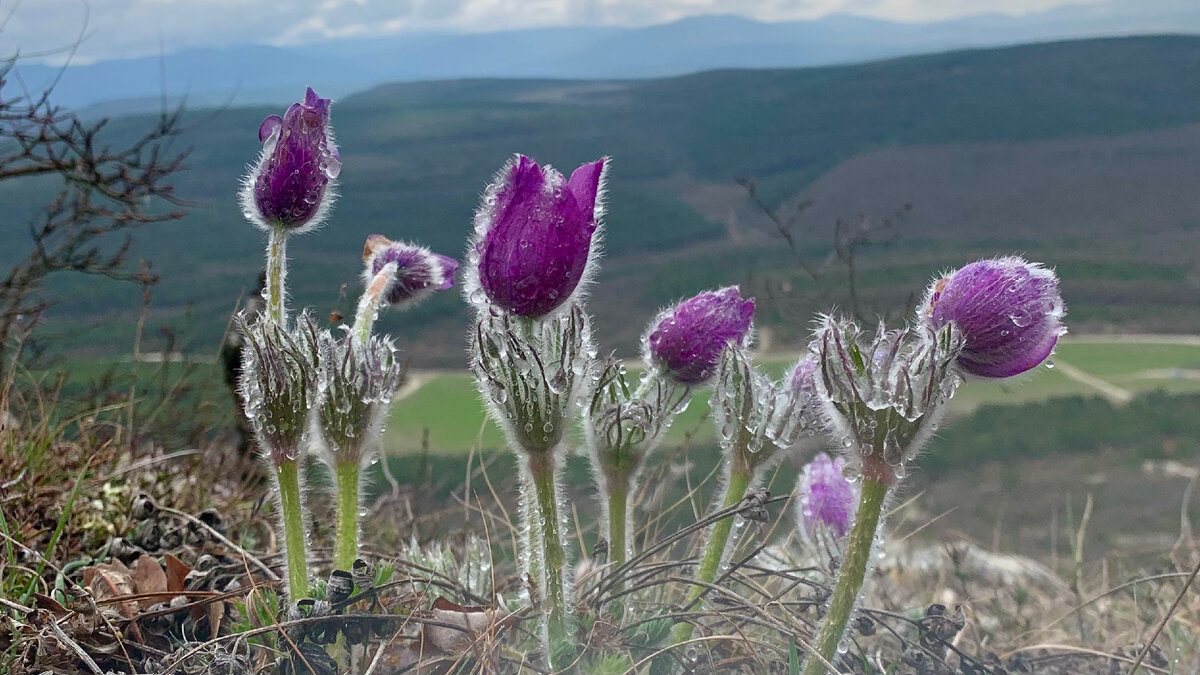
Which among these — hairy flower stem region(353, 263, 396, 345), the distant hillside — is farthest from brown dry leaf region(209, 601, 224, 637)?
the distant hillside

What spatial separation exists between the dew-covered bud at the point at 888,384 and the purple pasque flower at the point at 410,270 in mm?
730

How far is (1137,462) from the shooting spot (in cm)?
2414

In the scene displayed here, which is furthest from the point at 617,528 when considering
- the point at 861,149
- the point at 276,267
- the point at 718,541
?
the point at 861,149

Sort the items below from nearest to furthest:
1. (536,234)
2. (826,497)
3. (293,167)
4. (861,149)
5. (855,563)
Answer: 1. (536,234)
2. (855,563)
3. (293,167)
4. (826,497)
5. (861,149)

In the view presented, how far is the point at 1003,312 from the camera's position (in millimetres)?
1114

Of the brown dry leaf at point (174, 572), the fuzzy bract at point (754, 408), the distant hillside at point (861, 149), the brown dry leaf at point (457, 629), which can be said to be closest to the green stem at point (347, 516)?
the brown dry leaf at point (457, 629)

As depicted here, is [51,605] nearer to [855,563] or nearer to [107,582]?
[107,582]

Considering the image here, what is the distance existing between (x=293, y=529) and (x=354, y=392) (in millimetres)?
239

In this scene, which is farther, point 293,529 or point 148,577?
point 148,577

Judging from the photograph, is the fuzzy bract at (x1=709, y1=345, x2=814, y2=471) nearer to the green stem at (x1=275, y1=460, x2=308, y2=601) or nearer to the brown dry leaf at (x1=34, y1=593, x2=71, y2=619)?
the green stem at (x1=275, y1=460, x2=308, y2=601)

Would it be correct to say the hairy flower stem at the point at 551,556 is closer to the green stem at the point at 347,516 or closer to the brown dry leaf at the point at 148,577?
the green stem at the point at 347,516

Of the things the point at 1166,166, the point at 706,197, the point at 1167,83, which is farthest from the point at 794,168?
the point at 1167,83

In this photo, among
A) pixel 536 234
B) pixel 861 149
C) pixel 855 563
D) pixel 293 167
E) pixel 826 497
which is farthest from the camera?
pixel 861 149

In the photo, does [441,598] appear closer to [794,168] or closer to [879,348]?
[879,348]
